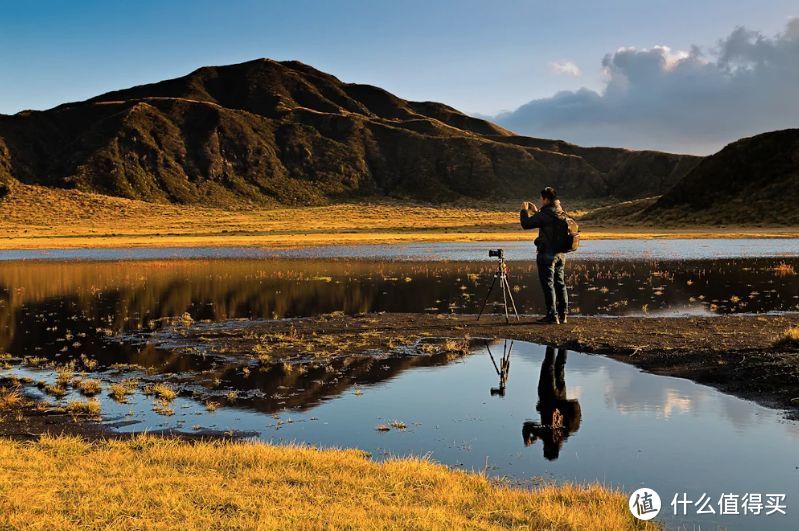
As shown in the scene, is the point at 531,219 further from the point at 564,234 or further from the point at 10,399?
the point at 10,399

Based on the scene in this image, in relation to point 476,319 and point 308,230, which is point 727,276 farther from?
point 308,230

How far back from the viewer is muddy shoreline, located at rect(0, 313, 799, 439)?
42.4 ft

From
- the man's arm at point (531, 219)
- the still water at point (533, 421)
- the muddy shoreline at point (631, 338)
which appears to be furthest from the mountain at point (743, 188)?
the still water at point (533, 421)

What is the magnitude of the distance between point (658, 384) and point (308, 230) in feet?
298

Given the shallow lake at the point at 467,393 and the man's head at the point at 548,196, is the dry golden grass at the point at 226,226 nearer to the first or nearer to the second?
the shallow lake at the point at 467,393

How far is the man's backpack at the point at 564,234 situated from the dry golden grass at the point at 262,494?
11.8m

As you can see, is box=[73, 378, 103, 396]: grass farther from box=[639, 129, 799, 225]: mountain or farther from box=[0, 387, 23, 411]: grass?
box=[639, 129, 799, 225]: mountain

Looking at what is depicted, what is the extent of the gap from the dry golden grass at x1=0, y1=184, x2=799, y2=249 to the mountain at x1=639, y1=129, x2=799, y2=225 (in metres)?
10.6

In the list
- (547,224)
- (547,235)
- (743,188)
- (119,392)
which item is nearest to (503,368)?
(547,235)

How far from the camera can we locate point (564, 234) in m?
20.2

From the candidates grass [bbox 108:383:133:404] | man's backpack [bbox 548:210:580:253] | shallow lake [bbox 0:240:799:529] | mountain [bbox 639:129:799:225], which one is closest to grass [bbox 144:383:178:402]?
shallow lake [bbox 0:240:799:529]

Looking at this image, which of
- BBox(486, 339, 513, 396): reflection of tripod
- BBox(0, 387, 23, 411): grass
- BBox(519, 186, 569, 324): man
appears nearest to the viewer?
BBox(0, 387, 23, 411): grass

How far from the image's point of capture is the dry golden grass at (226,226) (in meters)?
82.9

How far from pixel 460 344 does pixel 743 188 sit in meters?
110
